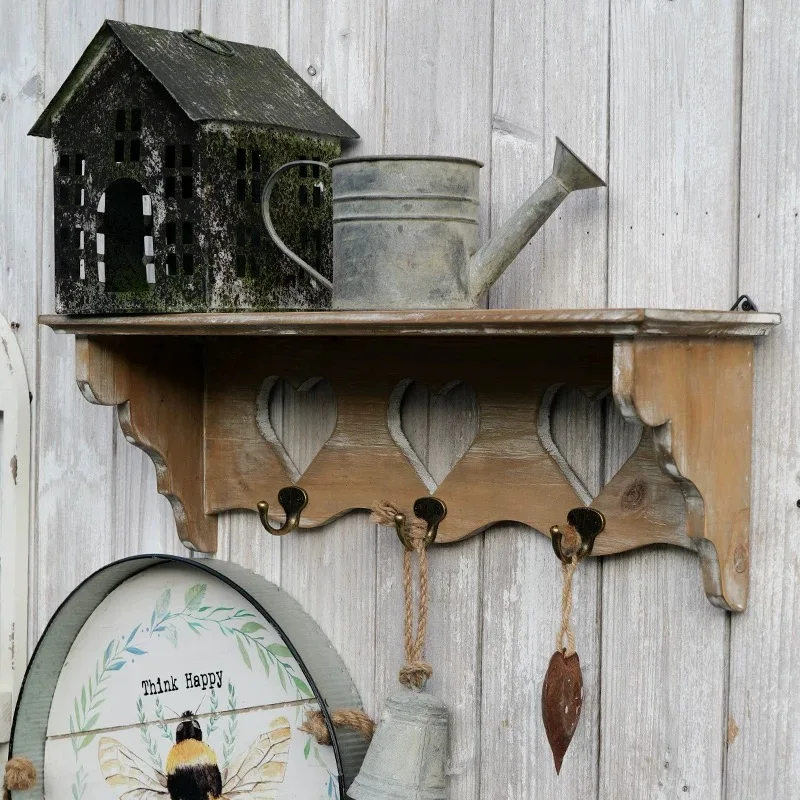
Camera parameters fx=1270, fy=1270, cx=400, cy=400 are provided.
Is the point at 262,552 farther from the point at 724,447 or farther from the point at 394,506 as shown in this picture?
the point at 724,447

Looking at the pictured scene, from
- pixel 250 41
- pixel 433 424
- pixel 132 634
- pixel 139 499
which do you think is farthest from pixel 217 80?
pixel 132 634

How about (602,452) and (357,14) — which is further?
(357,14)

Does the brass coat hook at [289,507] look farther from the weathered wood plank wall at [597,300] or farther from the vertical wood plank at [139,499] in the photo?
the vertical wood plank at [139,499]

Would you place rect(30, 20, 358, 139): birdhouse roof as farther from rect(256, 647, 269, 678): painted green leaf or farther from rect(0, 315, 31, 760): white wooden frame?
rect(256, 647, 269, 678): painted green leaf

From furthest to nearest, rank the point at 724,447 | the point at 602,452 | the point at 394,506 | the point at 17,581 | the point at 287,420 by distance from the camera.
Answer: the point at 17,581, the point at 287,420, the point at 394,506, the point at 602,452, the point at 724,447

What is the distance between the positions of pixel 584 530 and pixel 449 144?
41cm

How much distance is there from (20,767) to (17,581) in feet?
0.83

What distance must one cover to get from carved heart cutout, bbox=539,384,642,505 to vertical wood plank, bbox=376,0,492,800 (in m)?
0.10

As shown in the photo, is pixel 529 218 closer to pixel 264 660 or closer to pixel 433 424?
pixel 433 424

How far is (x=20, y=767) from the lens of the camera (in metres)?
1.48

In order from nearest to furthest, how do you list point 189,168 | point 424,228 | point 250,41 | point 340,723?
point 424,228 < point 189,168 < point 340,723 < point 250,41

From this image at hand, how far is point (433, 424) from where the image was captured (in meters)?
1.31

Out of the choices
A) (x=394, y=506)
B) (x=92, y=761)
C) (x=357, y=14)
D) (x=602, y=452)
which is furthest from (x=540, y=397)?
(x=92, y=761)

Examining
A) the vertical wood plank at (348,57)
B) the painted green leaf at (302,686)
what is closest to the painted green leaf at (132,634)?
the painted green leaf at (302,686)
